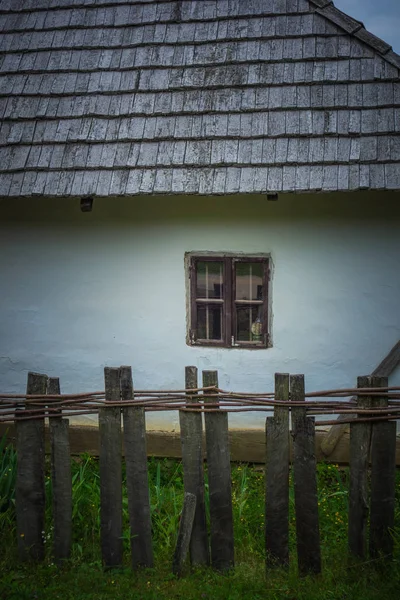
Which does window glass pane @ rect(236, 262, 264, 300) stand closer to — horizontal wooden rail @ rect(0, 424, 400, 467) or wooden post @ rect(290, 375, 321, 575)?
horizontal wooden rail @ rect(0, 424, 400, 467)

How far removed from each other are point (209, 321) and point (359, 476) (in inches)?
94.0

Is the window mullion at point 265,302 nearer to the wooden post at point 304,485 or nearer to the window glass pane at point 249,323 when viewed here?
the window glass pane at point 249,323

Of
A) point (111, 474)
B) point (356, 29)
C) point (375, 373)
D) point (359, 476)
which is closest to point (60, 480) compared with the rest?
point (111, 474)

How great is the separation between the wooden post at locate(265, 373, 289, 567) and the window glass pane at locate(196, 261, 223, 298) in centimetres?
214

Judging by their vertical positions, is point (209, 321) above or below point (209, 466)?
above

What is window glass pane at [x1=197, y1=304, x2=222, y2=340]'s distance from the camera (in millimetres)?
5582

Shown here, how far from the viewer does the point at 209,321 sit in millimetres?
5594

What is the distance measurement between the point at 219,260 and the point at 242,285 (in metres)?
0.30

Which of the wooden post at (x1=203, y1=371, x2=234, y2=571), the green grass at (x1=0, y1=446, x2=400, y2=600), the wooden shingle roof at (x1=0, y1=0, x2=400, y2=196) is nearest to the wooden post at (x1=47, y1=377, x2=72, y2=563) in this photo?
the green grass at (x1=0, y1=446, x2=400, y2=600)

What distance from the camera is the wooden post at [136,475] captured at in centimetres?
355

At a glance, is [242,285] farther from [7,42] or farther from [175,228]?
[7,42]

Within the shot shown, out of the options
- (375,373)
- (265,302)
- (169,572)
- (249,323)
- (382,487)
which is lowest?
(169,572)

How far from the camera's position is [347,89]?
5258 millimetres

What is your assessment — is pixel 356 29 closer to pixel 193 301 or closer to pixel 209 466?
pixel 193 301
